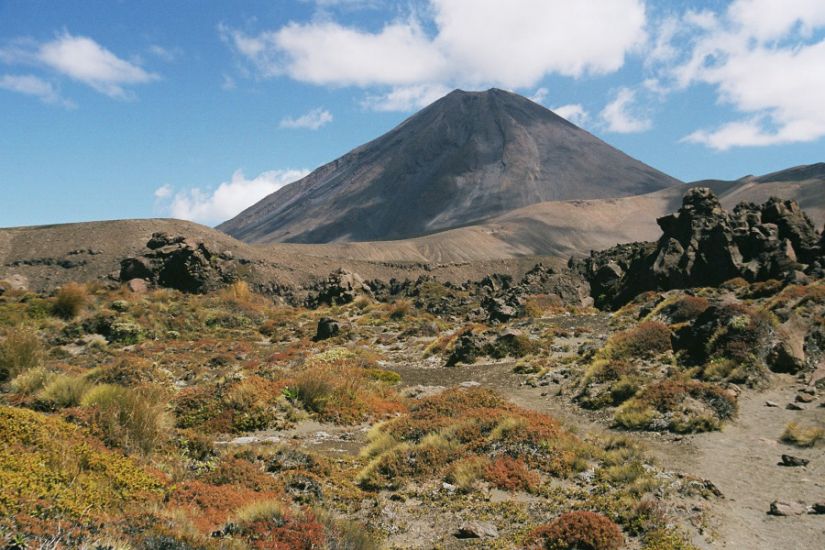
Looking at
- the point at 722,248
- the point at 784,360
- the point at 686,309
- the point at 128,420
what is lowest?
the point at 784,360

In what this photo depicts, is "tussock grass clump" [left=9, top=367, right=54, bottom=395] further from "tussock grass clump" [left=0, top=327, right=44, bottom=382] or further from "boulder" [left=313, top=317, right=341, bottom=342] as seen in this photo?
"boulder" [left=313, top=317, right=341, bottom=342]

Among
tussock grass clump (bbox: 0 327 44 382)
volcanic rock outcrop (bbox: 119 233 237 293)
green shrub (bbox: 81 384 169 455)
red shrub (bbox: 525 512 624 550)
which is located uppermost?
volcanic rock outcrop (bbox: 119 233 237 293)

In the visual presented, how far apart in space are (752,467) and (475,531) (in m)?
5.49

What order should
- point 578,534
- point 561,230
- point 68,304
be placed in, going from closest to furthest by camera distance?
point 578,534
point 68,304
point 561,230

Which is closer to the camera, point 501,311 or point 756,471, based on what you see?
point 756,471

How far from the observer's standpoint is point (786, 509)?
7.76 meters

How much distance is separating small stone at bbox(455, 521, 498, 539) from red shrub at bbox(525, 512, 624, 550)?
564 millimetres

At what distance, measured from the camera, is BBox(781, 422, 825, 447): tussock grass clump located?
10.4 m

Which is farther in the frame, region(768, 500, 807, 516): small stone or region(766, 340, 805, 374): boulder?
region(766, 340, 805, 374): boulder

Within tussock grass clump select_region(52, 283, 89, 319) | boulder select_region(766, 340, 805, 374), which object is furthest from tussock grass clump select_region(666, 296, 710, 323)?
tussock grass clump select_region(52, 283, 89, 319)

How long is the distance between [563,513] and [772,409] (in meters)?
7.65

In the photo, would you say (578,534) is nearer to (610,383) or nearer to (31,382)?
(610,383)

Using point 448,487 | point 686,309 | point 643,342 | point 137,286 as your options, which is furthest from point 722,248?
point 137,286

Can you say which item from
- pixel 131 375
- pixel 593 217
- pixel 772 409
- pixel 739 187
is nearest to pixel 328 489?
pixel 131 375
